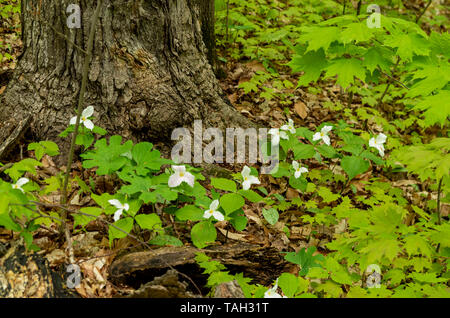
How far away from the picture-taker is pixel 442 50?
2320 millimetres

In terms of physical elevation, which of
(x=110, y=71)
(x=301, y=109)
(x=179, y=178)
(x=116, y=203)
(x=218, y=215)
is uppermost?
(x=110, y=71)

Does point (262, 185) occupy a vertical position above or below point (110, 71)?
below

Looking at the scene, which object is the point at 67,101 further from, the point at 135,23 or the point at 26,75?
the point at 135,23

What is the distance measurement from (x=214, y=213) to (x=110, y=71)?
4.46 feet

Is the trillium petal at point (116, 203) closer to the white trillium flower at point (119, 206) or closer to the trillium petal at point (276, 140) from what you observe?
the white trillium flower at point (119, 206)

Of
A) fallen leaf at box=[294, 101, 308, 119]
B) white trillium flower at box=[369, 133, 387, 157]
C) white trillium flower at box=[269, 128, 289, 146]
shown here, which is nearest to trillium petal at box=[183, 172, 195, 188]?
white trillium flower at box=[269, 128, 289, 146]

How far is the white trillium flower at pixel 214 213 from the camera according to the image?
2.12 meters

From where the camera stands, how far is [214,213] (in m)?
2.13

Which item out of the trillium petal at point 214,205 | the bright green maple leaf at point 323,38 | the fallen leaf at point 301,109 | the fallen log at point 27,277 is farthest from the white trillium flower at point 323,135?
the fallen log at point 27,277

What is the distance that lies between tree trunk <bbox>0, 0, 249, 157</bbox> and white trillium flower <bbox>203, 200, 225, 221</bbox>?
0.92 m

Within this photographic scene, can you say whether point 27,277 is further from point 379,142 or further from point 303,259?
point 379,142

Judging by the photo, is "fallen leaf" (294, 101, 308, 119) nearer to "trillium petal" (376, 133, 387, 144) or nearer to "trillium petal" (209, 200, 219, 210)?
"trillium petal" (376, 133, 387, 144)

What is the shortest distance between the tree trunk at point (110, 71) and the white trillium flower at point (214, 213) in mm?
921

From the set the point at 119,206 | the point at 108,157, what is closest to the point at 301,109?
the point at 108,157
